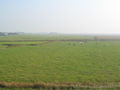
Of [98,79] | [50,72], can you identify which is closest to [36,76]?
[50,72]

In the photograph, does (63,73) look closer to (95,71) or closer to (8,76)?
(95,71)

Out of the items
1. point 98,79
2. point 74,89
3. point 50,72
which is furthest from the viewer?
point 50,72

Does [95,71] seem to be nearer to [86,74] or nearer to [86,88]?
[86,74]

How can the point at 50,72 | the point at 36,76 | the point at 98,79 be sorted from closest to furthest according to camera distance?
the point at 98,79 → the point at 36,76 → the point at 50,72

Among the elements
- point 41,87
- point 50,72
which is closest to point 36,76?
point 50,72

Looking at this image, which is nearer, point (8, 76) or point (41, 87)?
point (41, 87)

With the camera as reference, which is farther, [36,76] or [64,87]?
[36,76]

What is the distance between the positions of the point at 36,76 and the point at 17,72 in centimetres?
234

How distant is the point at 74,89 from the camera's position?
415 inches

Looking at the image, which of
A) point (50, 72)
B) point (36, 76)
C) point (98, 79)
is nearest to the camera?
point (98, 79)

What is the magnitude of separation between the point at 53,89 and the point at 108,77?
523 centimetres

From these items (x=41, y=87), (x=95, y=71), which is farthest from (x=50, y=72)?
(x=41, y=87)

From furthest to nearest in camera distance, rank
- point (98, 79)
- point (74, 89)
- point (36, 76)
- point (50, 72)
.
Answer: point (50, 72)
point (36, 76)
point (98, 79)
point (74, 89)

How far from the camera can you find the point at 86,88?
10750 mm
